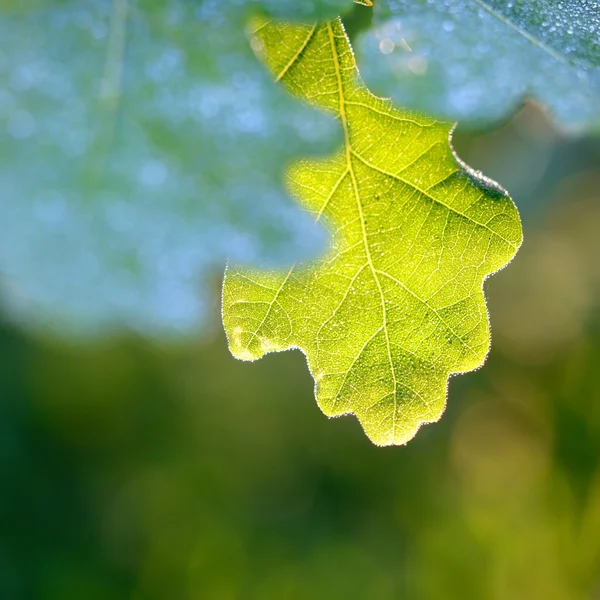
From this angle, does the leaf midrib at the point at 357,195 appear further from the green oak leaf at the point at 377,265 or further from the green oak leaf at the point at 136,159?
the green oak leaf at the point at 136,159

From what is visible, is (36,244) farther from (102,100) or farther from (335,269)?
(335,269)

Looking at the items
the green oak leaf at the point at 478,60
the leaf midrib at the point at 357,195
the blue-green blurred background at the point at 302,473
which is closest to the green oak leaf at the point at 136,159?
the green oak leaf at the point at 478,60

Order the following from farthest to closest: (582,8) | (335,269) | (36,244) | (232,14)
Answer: (335,269) → (582,8) → (232,14) → (36,244)

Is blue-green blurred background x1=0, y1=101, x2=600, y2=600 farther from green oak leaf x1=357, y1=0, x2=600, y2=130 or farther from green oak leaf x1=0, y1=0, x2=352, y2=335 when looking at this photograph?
green oak leaf x1=0, y1=0, x2=352, y2=335

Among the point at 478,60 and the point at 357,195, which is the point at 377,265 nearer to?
the point at 357,195

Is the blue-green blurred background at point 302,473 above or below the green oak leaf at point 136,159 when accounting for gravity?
below

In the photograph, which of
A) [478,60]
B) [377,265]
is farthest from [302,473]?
[478,60]

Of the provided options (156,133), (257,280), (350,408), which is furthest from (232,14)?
(350,408)
